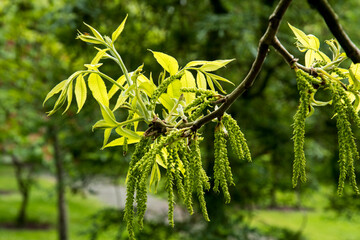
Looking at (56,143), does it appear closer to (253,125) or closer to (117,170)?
(117,170)

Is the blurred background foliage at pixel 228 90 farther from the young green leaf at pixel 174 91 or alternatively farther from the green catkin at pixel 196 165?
the green catkin at pixel 196 165

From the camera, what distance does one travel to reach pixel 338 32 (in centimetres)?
80

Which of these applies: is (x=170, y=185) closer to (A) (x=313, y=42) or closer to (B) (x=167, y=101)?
(B) (x=167, y=101)

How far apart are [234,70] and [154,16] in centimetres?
111

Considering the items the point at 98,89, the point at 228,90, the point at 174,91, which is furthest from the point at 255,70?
the point at 228,90

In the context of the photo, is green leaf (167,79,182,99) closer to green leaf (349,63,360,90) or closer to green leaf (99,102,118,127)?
green leaf (99,102,118,127)

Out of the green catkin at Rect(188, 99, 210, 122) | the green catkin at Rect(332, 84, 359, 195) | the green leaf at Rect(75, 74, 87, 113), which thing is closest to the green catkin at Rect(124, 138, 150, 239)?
the green catkin at Rect(188, 99, 210, 122)

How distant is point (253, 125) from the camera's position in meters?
4.29

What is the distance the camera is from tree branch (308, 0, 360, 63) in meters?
0.77

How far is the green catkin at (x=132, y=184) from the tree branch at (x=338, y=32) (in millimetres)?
424

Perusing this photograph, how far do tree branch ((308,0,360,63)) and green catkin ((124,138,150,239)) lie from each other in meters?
0.42

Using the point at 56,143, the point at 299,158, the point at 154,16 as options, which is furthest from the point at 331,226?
the point at 299,158

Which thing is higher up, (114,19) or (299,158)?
(114,19)

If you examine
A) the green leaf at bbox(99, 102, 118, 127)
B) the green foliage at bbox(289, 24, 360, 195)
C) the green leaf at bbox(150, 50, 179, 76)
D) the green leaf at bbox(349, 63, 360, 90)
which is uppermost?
the green leaf at bbox(150, 50, 179, 76)
